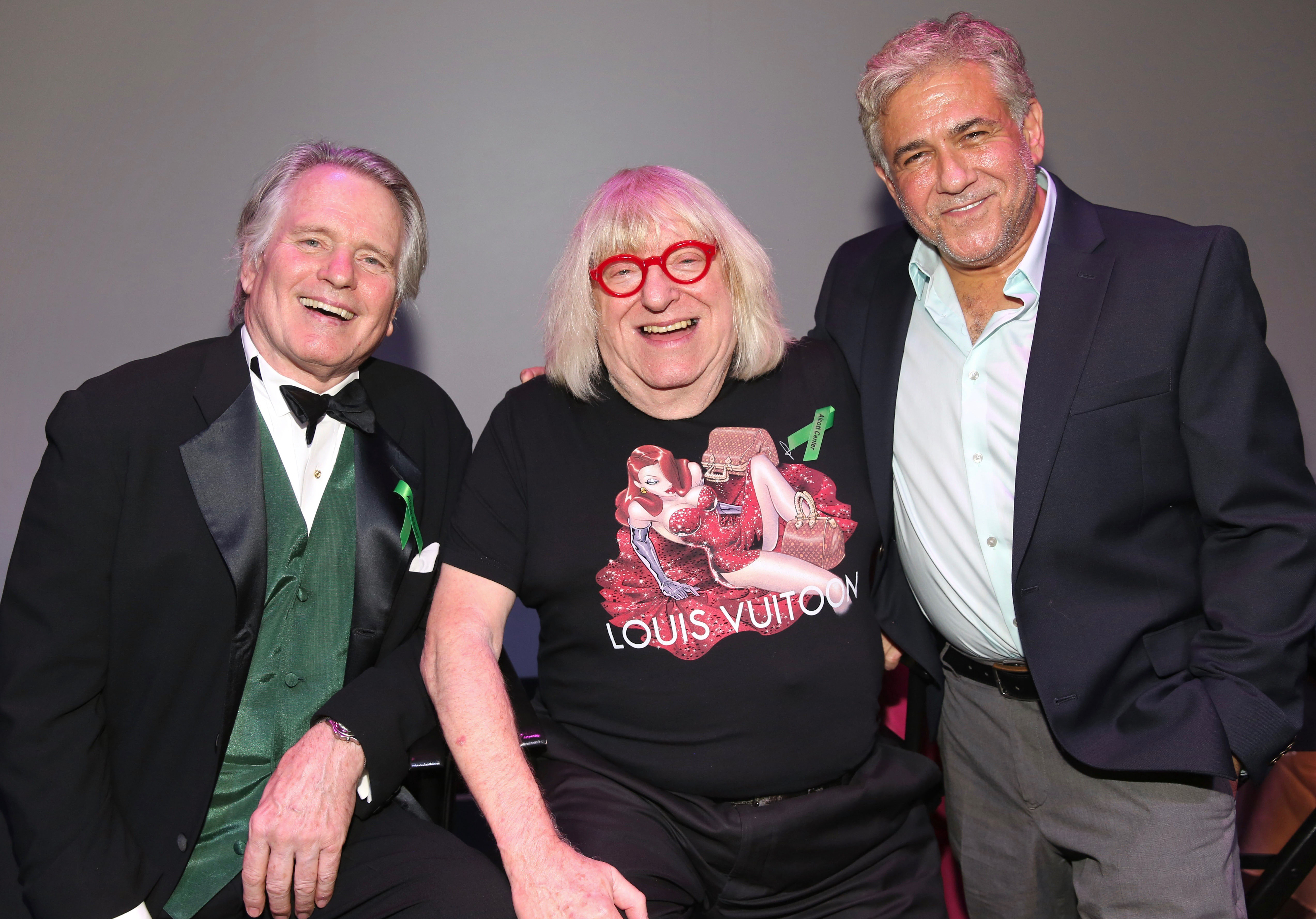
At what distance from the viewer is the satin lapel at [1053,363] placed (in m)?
1.81

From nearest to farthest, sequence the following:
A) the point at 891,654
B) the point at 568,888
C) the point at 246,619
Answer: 1. the point at 568,888
2. the point at 246,619
3. the point at 891,654

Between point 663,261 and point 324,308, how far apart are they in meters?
0.73

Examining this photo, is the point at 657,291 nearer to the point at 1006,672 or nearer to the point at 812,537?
the point at 812,537

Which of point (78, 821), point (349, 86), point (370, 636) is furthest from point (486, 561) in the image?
point (349, 86)

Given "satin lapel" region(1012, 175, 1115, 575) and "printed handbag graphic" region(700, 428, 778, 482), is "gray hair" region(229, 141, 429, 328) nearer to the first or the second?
"printed handbag graphic" region(700, 428, 778, 482)

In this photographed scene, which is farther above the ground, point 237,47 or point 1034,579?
point 237,47

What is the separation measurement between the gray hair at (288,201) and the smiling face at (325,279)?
0.02 meters

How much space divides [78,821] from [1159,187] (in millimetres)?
3732

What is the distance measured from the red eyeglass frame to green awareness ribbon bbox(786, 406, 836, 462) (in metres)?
0.40

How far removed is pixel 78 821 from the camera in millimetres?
1695

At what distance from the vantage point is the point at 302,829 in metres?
1.74

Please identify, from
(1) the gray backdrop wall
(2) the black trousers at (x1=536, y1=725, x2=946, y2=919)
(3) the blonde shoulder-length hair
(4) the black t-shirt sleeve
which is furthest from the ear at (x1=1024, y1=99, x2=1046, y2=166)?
(2) the black trousers at (x1=536, y1=725, x2=946, y2=919)

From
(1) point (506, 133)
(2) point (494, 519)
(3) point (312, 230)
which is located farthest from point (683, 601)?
(1) point (506, 133)

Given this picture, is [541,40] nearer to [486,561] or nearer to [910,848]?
[486,561]
